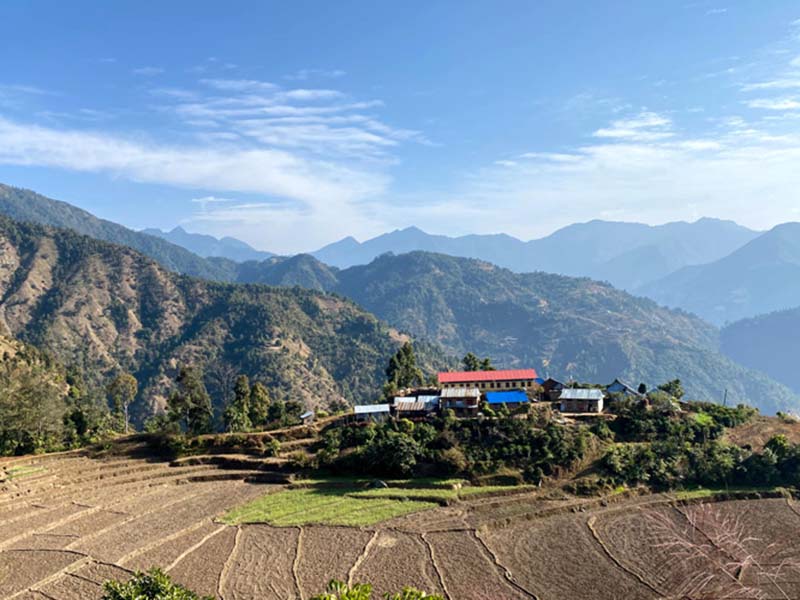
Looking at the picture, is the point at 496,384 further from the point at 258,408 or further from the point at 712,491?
the point at 258,408

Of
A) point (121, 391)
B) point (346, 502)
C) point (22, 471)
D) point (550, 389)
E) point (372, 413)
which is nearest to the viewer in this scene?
point (346, 502)

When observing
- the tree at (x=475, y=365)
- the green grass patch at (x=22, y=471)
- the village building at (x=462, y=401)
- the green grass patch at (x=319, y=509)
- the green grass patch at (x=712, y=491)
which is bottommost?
the green grass patch at (x=319, y=509)

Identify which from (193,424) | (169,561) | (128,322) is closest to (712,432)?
(169,561)

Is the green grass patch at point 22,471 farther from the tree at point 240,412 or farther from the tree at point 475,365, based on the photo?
the tree at point 475,365

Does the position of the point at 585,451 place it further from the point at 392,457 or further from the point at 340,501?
the point at 340,501

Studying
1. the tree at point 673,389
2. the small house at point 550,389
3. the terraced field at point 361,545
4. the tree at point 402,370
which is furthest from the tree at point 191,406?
the tree at point 673,389

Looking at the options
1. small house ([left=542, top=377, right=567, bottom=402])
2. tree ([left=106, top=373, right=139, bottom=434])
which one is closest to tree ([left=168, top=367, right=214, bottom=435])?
tree ([left=106, top=373, right=139, bottom=434])

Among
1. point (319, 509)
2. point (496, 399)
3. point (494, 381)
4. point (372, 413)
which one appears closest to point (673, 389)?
point (494, 381)
